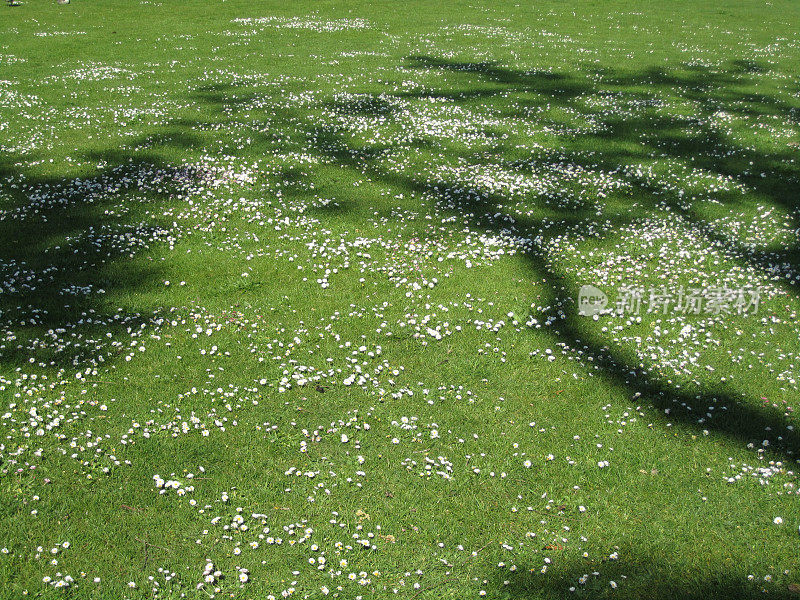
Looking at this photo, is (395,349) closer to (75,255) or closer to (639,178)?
(75,255)

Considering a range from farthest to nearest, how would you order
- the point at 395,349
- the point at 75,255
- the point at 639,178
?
the point at 639,178 < the point at 75,255 < the point at 395,349

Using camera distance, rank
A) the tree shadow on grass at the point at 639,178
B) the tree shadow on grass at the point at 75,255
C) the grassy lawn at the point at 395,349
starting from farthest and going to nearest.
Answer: the tree shadow on grass at the point at 75,255 < the tree shadow on grass at the point at 639,178 < the grassy lawn at the point at 395,349

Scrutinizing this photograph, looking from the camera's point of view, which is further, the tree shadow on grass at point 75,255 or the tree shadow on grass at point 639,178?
the tree shadow on grass at point 75,255

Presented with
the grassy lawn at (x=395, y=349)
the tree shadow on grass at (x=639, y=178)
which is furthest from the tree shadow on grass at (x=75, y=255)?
the tree shadow on grass at (x=639, y=178)

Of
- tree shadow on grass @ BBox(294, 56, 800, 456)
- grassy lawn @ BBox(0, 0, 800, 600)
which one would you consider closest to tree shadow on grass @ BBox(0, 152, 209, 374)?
grassy lawn @ BBox(0, 0, 800, 600)

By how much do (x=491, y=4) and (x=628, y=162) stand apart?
77.8 feet

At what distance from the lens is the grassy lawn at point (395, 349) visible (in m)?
4.73

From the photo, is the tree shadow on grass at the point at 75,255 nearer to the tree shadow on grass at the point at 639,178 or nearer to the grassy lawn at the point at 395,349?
the grassy lawn at the point at 395,349

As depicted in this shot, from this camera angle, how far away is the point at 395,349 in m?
7.01

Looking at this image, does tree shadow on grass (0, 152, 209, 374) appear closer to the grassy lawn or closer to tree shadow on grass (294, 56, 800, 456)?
the grassy lawn

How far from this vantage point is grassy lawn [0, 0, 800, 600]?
473 centimetres

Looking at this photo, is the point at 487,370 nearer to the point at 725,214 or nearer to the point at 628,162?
the point at 725,214

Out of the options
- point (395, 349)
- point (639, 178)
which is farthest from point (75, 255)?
point (639, 178)

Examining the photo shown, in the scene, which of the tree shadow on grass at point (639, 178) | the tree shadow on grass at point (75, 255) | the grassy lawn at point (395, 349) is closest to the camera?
the grassy lawn at point (395, 349)
